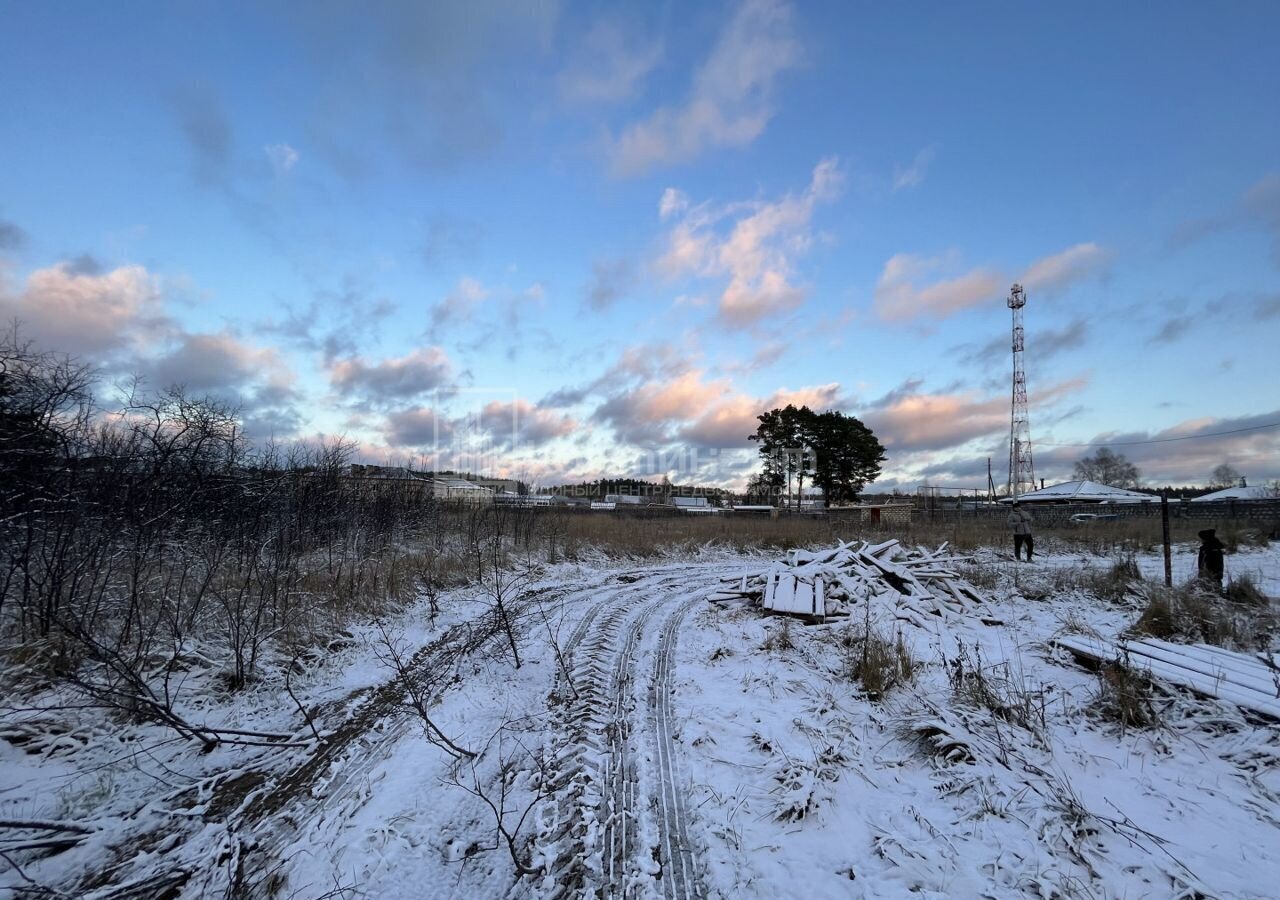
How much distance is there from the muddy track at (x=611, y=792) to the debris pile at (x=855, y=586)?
3943mm

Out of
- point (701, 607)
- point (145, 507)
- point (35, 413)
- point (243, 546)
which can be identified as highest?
point (35, 413)

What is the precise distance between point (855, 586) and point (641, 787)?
25.9 feet

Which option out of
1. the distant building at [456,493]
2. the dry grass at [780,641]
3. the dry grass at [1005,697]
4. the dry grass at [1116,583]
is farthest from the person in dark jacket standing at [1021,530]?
the distant building at [456,493]

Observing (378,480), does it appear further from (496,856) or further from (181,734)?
(496,856)

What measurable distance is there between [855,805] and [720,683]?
2.58 metres

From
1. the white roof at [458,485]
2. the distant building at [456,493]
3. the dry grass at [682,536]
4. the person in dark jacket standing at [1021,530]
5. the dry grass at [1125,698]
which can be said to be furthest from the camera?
the white roof at [458,485]

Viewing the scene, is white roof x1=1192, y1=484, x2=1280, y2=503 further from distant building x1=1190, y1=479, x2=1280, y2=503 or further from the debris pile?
the debris pile

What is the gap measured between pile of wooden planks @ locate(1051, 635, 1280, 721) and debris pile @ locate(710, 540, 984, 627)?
287 centimetres

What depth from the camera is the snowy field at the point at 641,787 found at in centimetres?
286

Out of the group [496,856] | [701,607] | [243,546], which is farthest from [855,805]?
[243,546]

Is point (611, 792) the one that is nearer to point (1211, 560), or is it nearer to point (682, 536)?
point (1211, 560)

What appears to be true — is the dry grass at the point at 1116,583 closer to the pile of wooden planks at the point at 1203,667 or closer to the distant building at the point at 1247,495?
the pile of wooden planks at the point at 1203,667

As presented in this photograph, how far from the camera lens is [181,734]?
4199 mm

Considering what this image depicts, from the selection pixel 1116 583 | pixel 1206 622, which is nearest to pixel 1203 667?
pixel 1206 622
